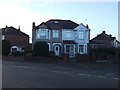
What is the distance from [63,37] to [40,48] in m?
15.6

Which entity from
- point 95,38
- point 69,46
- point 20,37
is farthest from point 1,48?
point 95,38

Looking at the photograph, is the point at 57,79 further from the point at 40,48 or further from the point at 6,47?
the point at 6,47

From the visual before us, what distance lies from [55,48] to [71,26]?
234 inches

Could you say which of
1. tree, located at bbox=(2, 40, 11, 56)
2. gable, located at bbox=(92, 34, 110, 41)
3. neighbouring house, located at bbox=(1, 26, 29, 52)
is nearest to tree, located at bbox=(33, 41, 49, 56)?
tree, located at bbox=(2, 40, 11, 56)

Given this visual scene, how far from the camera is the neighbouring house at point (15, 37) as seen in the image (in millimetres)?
65438

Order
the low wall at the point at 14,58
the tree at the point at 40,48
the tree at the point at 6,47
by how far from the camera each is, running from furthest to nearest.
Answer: the tree at the point at 6,47
the low wall at the point at 14,58
the tree at the point at 40,48

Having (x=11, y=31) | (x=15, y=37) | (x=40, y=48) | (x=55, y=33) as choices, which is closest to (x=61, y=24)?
Answer: (x=55, y=33)

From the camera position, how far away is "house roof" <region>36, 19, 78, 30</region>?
52469 mm

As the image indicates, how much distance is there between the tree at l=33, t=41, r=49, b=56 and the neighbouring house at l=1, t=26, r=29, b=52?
2796 cm

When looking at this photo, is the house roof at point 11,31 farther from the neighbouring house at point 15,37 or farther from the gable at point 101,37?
the gable at point 101,37

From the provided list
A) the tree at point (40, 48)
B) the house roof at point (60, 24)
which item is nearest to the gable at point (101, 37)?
the house roof at point (60, 24)

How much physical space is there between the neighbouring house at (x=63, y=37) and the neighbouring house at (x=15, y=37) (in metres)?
14.9

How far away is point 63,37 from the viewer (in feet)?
171

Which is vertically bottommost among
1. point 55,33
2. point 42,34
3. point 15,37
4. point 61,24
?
point 15,37
